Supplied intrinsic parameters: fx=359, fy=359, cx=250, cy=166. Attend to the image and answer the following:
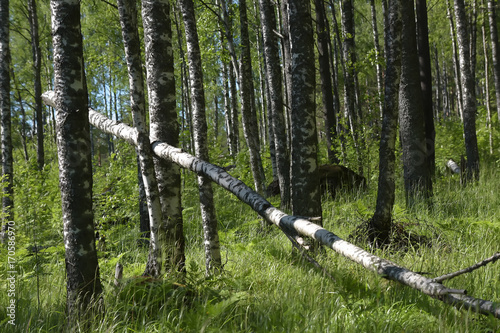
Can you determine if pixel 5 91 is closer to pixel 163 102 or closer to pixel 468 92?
pixel 163 102

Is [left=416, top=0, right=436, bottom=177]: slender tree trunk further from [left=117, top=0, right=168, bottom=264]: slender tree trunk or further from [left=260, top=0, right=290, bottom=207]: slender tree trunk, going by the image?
[left=117, top=0, right=168, bottom=264]: slender tree trunk

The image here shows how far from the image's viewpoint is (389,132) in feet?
15.7

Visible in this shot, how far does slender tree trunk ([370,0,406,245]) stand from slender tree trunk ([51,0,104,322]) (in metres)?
3.53

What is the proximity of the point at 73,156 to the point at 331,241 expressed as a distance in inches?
71.5

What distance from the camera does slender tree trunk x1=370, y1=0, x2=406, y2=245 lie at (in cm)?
474

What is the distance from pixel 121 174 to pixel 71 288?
24.0 feet

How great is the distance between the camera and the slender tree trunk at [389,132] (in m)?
4.74

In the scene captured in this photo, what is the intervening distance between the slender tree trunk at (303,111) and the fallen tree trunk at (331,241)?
1891mm

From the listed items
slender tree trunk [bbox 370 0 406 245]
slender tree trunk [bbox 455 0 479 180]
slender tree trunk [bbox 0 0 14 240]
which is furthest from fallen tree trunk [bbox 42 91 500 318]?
slender tree trunk [bbox 455 0 479 180]

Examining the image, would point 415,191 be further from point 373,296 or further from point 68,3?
point 68,3

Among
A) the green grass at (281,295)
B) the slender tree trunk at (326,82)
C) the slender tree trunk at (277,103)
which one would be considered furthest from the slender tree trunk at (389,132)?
the slender tree trunk at (326,82)

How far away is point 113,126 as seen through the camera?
335 centimetres

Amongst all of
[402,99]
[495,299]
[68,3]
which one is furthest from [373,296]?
[402,99]

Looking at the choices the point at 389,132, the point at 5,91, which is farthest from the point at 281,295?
the point at 5,91
